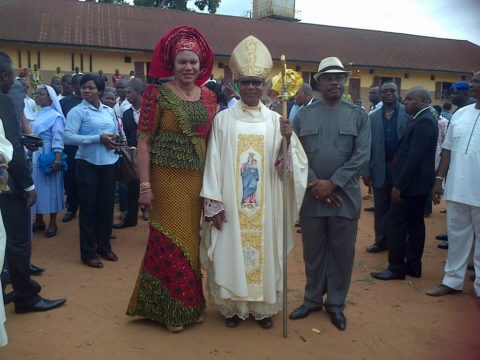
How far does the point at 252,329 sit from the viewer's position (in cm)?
383

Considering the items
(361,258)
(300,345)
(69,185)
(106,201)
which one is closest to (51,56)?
(69,185)

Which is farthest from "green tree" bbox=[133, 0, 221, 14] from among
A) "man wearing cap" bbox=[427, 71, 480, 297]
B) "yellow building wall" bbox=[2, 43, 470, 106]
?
"man wearing cap" bbox=[427, 71, 480, 297]

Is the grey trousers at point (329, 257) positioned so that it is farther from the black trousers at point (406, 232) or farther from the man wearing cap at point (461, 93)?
the man wearing cap at point (461, 93)

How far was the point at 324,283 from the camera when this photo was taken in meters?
4.11

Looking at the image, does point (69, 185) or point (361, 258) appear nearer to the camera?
point (361, 258)

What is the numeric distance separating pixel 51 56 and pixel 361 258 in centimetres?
1857

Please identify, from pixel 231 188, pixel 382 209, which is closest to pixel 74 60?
pixel 382 209

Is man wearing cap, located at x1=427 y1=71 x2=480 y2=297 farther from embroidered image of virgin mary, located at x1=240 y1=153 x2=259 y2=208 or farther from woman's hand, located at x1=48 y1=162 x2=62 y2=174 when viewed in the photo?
woman's hand, located at x1=48 y1=162 x2=62 y2=174

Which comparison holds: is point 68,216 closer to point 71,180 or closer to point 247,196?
point 71,180

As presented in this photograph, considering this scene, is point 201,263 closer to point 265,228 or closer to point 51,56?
point 265,228

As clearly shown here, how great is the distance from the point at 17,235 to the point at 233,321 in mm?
1966

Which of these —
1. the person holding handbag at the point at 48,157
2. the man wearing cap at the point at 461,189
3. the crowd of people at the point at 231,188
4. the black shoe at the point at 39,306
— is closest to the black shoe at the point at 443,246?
the man wearing cap at the point at 461,189

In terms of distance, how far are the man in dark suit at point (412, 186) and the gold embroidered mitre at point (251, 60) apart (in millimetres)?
2105

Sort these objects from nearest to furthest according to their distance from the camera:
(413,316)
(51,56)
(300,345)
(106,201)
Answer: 1. (300,345)
2. (413,316)
3. (106,201)
4. (51,56)
